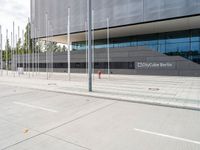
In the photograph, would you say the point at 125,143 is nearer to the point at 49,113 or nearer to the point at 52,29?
the point at 49,113

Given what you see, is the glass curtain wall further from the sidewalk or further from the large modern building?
the sidewalk

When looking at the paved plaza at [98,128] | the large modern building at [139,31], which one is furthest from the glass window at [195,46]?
the paved plaza at [98,128]

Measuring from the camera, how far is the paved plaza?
4355 mm

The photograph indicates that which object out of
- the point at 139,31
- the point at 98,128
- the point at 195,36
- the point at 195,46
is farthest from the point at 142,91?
the point at 139,31

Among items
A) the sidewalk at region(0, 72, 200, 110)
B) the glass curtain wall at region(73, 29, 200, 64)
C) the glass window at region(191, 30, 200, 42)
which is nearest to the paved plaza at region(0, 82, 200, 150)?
the sidewalk at region(0, 72, 200, 110)

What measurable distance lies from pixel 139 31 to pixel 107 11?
22.1ft

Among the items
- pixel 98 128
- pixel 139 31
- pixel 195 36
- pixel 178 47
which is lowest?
pixel 98 128

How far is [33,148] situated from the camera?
415cm

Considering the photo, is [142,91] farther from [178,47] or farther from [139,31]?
[139,31]

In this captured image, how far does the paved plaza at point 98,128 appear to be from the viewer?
4355 mm

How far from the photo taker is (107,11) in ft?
96.9

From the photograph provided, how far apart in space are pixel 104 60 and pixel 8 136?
27363 mm

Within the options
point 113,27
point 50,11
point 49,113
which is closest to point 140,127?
point 49,113

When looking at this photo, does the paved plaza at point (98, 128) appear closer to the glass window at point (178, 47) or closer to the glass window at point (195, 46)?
the glass window at point (178, 47)
